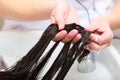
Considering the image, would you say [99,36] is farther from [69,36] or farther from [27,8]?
[27,8]

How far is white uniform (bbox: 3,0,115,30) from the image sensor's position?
834 mm

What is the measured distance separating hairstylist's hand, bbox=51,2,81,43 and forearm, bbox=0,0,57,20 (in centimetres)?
4

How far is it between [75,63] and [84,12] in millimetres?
160

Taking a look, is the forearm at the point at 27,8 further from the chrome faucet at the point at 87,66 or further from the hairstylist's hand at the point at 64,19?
the chrome faucet at the point at 87,66

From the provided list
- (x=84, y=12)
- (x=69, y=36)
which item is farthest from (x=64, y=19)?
(x=84, y=12)

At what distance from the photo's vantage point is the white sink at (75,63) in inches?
28.9

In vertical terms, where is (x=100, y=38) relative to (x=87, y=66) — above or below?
above

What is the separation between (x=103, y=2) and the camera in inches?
33.9

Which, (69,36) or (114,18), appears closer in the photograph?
(69,36)

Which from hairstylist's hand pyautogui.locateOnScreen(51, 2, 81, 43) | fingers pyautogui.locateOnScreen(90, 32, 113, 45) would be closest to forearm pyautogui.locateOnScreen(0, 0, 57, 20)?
hairstylist's hand pyautogui.locateOnScreen(51, 2, 81, 43)

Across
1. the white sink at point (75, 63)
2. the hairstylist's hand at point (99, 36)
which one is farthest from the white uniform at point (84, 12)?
the hairstylist's hand at point (99, 36)

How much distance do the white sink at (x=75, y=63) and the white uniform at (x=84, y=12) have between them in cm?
4

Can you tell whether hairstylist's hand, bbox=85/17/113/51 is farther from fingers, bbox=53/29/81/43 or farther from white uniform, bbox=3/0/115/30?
white uniform, bbox=3/0/115/30

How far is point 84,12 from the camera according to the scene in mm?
836
